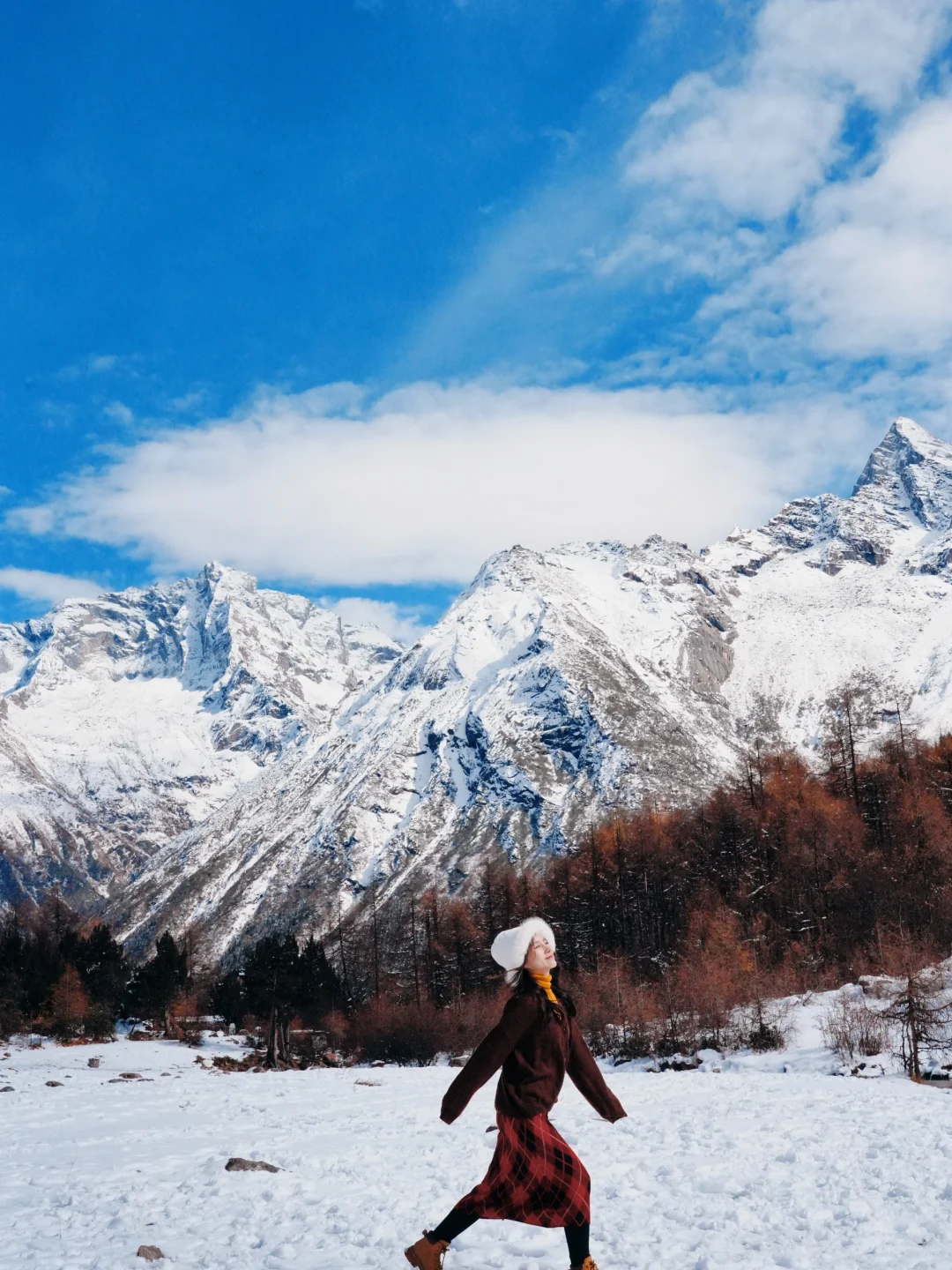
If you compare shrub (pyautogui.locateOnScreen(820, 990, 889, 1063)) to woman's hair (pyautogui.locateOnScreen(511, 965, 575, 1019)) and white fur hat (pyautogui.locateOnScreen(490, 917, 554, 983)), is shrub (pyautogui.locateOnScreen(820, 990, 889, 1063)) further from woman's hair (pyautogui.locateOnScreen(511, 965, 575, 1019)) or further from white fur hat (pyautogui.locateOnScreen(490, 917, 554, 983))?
white fur hat (pyautogui.locateOnScreen(490, 917, 554, 983))

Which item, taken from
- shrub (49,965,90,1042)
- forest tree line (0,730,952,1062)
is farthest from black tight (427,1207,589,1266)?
shrub (49,965,90,1042)

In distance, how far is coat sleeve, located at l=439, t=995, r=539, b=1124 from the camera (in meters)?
8.35

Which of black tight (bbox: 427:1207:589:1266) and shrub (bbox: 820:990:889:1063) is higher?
black tight (bbox: 427:1207:589:1266)

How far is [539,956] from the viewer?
8594 mm

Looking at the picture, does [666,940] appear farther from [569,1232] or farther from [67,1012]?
[569,1232]

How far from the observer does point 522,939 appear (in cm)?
861

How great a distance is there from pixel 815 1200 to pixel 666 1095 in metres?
15.8

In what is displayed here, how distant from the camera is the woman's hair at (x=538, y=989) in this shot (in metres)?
8.55

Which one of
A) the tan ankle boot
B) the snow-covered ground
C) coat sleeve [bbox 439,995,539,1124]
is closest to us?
coat sleeve [bbox 439,995,539,1124]

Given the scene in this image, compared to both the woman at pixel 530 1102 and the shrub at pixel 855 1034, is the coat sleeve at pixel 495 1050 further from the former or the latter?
the shrub at pixel 855 1034

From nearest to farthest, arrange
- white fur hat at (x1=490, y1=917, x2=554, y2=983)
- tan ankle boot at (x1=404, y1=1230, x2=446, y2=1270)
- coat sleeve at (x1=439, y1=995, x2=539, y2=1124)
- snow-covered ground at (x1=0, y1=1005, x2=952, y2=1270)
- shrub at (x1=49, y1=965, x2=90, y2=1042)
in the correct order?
coat sleeve at (x1=439, y1=995, x2=539, y2=1124) < white fur hat at (x1=490, y1=917, x2=554, y2=983) < tan ankle boot at (x1=404, y1=1230, x2=446, y2=1270) < snow-covered ground at (x1=0, y1=1005, x2=952, y2=1270) < shrub at (x1=49, y1=965, x2=90, y2=1042)

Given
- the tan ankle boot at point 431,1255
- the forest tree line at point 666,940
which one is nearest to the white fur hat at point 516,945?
the tan ankle boot at point 431,1255

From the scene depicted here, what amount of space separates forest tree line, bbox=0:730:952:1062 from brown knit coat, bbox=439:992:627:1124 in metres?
38.3

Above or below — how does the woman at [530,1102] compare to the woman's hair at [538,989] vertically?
below
